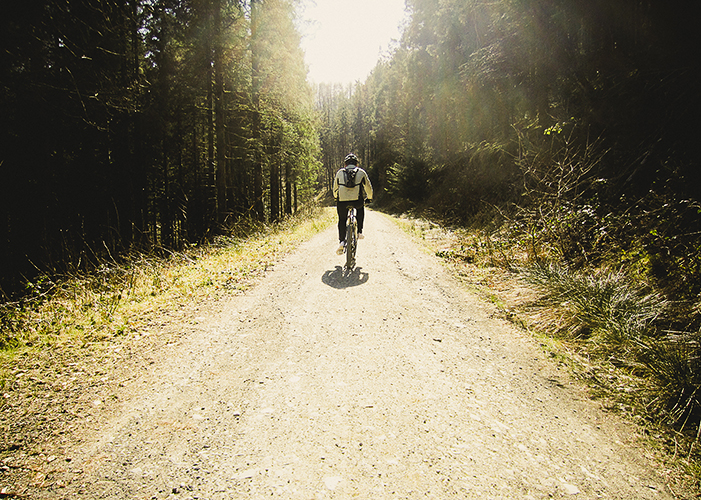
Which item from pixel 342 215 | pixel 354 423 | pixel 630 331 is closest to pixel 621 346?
pixel 630 331

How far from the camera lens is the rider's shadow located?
20.1 ft

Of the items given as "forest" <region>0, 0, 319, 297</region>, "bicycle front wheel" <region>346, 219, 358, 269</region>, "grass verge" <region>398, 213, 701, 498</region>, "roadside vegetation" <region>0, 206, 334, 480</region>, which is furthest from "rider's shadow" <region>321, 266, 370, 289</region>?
"forest" <region>0, 0, 319, 297</region>

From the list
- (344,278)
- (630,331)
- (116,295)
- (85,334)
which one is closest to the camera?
(630,331)

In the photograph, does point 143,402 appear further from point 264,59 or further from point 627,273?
point 264,59

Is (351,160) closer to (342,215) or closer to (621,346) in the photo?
(342,215)

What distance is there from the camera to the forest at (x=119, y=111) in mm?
8211

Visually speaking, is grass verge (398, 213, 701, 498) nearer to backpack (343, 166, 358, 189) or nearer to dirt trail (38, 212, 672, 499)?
dirt trail (38, 212, 672, 499)

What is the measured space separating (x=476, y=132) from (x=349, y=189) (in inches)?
409

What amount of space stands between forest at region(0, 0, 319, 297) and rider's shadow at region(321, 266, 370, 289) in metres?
4.23

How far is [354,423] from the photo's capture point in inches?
100

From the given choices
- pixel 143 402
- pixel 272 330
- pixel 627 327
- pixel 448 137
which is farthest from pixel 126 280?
pixel 448 137

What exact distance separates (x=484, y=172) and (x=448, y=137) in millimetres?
6759

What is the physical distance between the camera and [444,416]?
8.72ft

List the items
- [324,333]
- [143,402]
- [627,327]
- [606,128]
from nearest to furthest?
[143,402]
[627,327]
[324,333]
[606,128]
